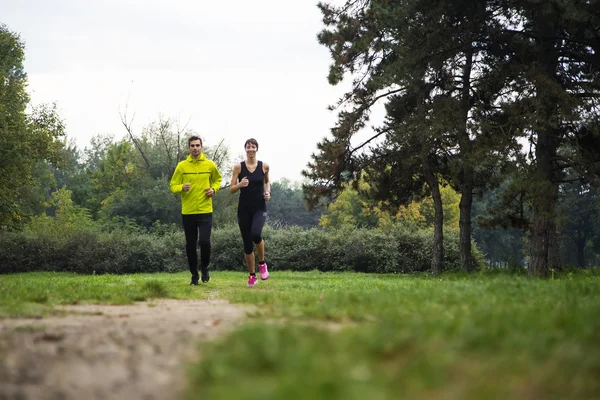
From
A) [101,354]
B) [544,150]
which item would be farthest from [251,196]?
[544,150]

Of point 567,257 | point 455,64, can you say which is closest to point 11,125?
point 455,64

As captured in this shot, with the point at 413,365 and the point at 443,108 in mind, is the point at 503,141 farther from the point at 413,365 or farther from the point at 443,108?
the point at 413,365

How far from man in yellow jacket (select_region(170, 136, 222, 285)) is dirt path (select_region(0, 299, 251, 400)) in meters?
6.12

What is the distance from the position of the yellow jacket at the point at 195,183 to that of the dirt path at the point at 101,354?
613 centimetres

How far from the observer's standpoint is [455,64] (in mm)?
21125

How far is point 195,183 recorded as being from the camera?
11.7m

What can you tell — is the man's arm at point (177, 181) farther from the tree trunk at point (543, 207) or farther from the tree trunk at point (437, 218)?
the tree trunk at point (437, 218)

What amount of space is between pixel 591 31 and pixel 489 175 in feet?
24.4

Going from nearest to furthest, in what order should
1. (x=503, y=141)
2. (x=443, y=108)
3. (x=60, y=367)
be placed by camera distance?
1. (x=60, y=367)
2. (x=503, y=141)
3. (x=443, y=108)

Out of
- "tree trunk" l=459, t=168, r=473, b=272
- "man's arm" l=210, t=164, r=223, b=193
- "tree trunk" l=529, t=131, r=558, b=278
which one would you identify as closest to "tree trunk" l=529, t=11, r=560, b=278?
"tree trunk" l=529, t=131, r=558, b=278

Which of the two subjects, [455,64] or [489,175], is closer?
[455,64]

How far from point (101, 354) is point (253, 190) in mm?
7995

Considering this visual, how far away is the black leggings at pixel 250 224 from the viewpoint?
1131cm

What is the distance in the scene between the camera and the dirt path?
9.28ft
